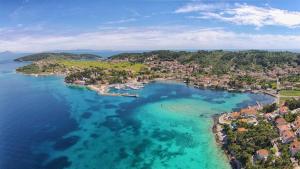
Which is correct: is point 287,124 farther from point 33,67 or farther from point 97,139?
point 33,67

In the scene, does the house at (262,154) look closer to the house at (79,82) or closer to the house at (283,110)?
the house at (283,110)

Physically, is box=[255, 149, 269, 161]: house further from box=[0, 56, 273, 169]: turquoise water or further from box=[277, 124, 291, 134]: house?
box=[277, 124, 291, 134]: house

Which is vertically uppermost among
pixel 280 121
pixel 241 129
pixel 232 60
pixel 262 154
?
pixel 232 60

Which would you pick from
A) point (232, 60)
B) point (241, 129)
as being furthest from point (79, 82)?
point (232, 60)

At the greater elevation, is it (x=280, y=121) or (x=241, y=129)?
(x=280, y=121)

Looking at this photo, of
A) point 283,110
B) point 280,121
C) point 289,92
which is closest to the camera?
point 280,121

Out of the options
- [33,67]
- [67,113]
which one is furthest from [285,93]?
[33,67]

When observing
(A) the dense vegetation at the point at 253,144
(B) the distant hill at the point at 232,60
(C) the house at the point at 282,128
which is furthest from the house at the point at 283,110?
(B) the distant hill at the point at 232,60

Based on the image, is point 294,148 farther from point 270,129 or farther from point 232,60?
point 232,60

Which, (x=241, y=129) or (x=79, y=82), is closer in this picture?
A: (x=241, y=129)
